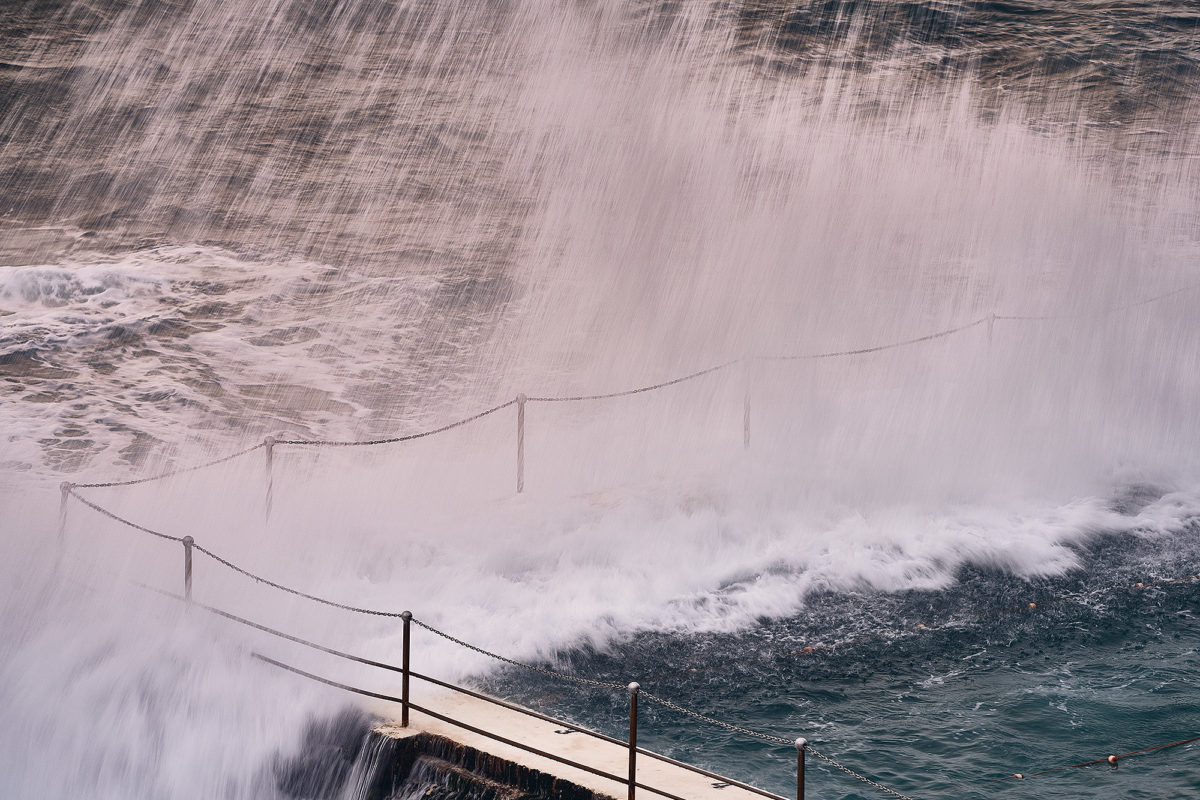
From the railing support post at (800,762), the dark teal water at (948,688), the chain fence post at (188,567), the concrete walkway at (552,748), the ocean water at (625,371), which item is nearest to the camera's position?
the railing support post at (800,762)

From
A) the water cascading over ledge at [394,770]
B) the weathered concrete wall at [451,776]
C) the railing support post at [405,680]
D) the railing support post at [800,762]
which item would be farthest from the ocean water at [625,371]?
the railing support post at [800,762]

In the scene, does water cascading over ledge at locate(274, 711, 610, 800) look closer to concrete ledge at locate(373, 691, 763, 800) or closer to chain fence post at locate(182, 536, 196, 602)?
concrete ledge at locate(373, 691, 763, 800)

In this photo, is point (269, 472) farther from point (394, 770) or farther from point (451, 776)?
point (451, 776)

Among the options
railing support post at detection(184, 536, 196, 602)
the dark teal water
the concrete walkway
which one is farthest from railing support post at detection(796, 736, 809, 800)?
railing support post at detection(184, 536, 196, 602)

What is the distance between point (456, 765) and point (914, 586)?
4537mm

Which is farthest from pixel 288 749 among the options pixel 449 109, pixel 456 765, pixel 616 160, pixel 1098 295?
pixel 449 109

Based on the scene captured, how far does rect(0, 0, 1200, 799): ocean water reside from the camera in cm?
713

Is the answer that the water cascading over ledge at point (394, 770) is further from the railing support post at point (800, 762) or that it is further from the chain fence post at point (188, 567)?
the chain fence post at point (188, 567)

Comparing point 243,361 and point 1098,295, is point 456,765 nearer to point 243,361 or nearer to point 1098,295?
point 243,361

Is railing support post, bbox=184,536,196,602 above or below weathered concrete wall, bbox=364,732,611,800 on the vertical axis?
above

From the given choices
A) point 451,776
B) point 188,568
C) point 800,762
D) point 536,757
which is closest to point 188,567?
point 188,568

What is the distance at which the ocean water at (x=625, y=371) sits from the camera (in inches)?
281

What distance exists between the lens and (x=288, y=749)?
20.7ft

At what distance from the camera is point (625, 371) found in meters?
14.9
